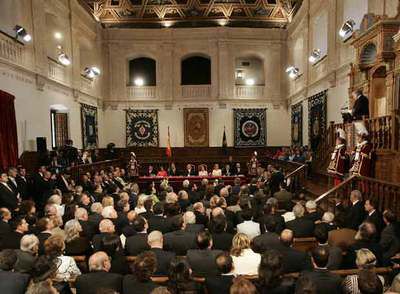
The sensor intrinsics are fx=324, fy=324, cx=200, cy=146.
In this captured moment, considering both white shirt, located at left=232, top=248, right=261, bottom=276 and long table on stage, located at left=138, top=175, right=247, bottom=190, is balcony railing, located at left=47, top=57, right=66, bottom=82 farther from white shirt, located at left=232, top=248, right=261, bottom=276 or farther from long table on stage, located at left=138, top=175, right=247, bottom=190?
Result: white shirt, located at left=232, top=248, right=261, bottom=276

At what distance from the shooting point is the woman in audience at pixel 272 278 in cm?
229

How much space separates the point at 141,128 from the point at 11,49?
8.37 meters

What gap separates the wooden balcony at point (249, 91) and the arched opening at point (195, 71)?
1.61 meters

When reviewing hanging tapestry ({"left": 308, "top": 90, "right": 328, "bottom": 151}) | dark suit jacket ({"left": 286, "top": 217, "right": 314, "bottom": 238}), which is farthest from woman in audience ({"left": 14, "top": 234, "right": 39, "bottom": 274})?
hanging tapestry ({"left": 308, "top": 90, "right": 328, "bottom": 151})

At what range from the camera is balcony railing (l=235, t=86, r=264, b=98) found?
54.0 feet

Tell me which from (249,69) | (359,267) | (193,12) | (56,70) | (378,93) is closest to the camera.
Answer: (359,267)

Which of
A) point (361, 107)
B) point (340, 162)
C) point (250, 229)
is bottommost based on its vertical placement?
point (250, 229)

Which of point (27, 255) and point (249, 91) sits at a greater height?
point (249, 91)

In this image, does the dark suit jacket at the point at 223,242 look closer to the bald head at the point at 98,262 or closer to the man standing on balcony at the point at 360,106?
the bald head at the point at 98,262

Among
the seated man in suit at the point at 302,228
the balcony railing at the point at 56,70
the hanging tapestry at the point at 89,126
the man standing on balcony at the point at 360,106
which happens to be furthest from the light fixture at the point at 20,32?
the man standing on balcony at the point at 360,106

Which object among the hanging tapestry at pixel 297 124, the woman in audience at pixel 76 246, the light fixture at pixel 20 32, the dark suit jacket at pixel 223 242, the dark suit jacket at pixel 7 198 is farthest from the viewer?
the hanging tapestry at pixel 297 124

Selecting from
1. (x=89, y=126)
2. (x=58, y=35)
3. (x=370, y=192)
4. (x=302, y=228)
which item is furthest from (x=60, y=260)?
(x=89, y=126)

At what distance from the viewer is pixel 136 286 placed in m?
2.38

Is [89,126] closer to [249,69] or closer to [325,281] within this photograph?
[249,69]
